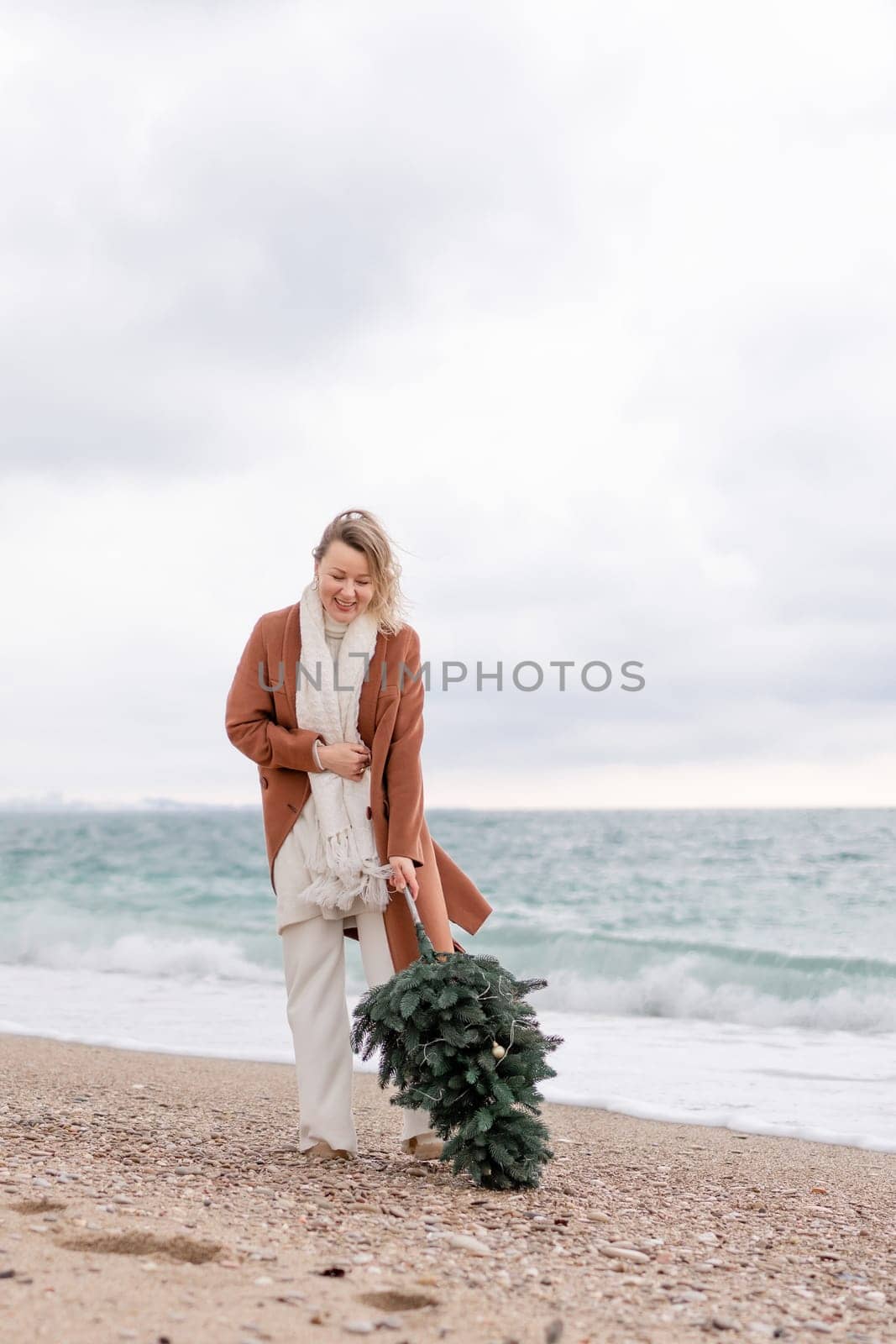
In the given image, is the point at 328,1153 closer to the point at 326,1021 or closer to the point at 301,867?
the point at 326,1021

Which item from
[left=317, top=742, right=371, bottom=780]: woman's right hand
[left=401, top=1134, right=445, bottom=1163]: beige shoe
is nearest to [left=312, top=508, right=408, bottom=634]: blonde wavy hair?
[left=317, top=742, right=371, bottom=780]: woman's right hand

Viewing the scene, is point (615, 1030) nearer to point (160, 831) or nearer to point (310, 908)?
point (310, 908)

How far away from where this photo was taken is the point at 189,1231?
9.10 feet

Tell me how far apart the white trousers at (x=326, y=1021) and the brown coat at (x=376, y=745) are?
0.38 feet

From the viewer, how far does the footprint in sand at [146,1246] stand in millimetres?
2646

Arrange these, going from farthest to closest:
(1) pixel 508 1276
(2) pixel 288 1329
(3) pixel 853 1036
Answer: (3) pixel 853 1036, (1) pixel 508 1276, (2) pixel 288 1329

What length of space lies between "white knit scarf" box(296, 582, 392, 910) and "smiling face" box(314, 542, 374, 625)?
0.24 ft

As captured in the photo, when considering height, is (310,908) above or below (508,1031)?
above

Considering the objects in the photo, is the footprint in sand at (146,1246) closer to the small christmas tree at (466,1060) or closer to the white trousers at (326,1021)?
the small christmas tree at (466,1060)

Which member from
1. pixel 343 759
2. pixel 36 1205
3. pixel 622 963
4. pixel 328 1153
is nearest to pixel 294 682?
pixel 343 759

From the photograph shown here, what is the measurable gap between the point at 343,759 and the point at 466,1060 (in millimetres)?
1052

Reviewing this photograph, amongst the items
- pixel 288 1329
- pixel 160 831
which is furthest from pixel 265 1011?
pixel 160 831

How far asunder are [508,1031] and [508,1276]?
3.20 ft

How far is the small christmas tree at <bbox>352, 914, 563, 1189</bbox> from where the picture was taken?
11.6 feet
